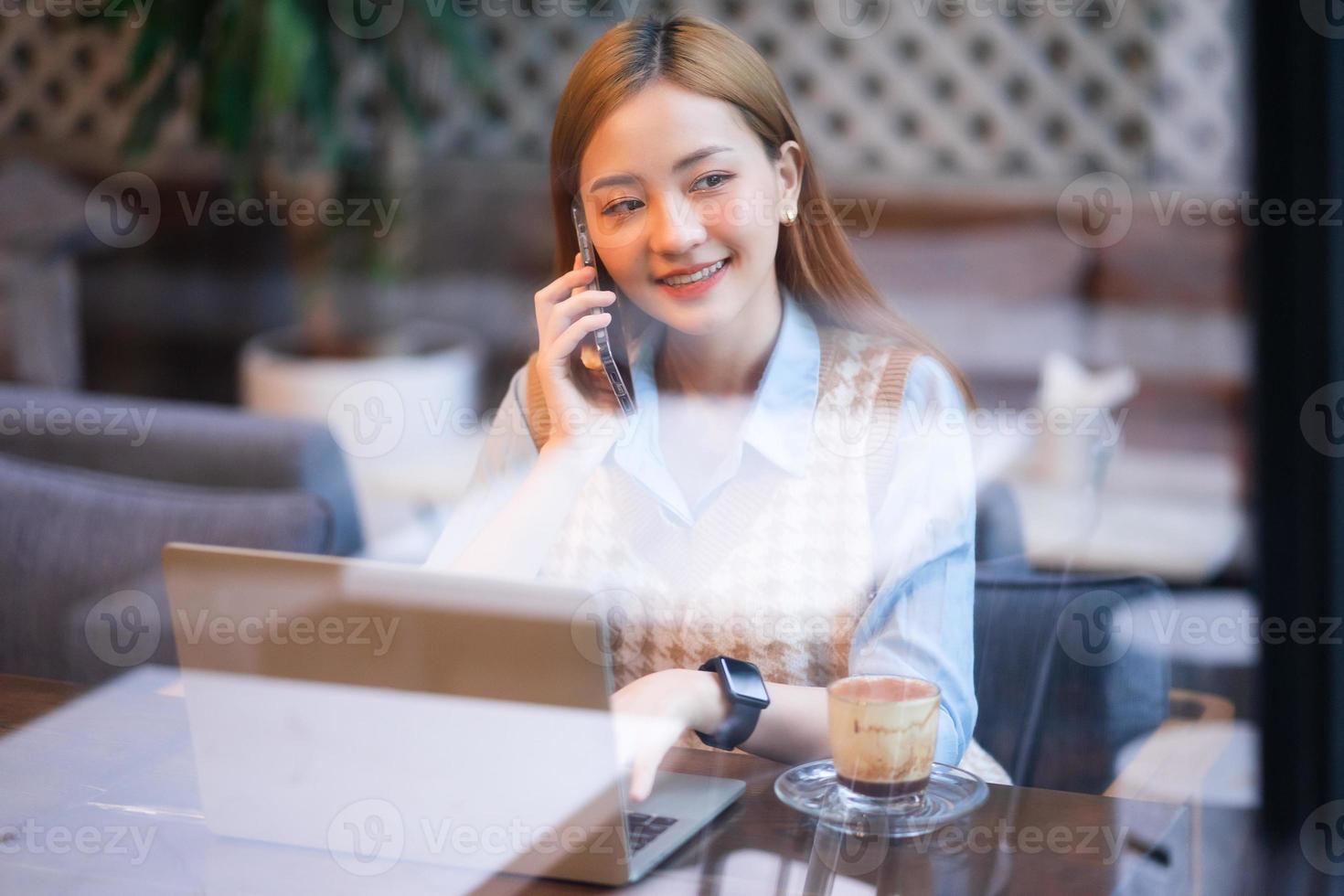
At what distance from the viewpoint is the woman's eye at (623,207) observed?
593 mm

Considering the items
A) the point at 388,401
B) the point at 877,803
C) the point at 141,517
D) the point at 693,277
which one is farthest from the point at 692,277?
the point at 388,401

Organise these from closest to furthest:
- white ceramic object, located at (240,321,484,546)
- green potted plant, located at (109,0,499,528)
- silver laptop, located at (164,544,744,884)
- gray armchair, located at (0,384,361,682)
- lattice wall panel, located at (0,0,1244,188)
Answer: silver laptop, located at (164,544,744,884) → gray armchair, located at (0,384,361,682) → white ceramic object, located at (240,321,484,546) → green potted plant, located at (109,0,499,528) → lattice wall panel, located at (0,0,1244,188)

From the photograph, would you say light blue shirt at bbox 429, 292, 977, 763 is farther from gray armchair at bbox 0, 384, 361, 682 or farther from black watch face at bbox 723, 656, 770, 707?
gray armchair at bbox 0, 384, 361, 682

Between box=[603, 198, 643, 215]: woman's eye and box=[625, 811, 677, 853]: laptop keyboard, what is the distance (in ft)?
0.84

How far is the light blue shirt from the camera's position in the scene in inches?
23.9

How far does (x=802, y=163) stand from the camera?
0.61 meters

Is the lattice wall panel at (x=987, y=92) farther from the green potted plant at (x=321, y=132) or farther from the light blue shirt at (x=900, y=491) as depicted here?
the light blue shirt at (x=900, y=491)

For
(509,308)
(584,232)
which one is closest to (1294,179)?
(584,232)

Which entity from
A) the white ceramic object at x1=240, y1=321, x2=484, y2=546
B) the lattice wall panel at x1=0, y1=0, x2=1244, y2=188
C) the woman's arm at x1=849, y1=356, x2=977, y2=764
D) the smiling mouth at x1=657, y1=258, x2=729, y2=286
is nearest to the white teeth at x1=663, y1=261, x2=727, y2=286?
the smiling mouth at x1=657, y1=258, x2=729, y2=286

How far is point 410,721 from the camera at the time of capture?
534mm

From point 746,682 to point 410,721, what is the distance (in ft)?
0.49

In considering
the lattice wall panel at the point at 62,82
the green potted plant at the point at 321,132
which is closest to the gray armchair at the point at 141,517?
the green potted plant at the point at 321,132

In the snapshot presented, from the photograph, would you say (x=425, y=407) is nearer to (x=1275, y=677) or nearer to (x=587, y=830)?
(x=1275, y=677)

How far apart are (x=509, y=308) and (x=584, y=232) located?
1464mm
